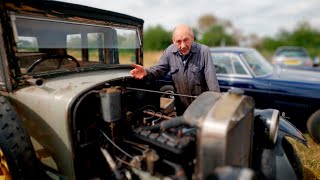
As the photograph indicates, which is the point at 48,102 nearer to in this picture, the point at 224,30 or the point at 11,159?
the point at 11,159

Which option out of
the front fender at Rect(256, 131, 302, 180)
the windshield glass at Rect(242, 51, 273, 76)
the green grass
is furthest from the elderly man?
the windshield glass at Rect(242, 51, 273, 76)

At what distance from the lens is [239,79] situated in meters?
5.14

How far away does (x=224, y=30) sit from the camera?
123ft

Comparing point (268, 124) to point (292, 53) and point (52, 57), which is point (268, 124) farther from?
point (292, 53)

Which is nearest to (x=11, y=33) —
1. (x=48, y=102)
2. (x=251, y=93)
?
(x=48, y=102)

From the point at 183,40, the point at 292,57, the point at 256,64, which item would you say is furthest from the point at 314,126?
the point at 292,57

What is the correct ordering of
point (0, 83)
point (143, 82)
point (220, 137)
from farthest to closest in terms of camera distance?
point (143, 82), point (0, 83), point (220, 137)

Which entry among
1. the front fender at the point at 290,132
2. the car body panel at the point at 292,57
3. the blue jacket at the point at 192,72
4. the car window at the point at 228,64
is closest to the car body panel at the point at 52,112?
the blue jacket at the point at 192,72

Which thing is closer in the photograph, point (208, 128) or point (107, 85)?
point (208, 128)

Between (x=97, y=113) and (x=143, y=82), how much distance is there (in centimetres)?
93

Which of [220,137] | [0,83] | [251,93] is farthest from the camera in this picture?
[251,93]

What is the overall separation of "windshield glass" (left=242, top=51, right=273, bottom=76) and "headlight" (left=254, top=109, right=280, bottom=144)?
111 inches

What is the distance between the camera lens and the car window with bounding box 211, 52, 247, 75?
525 centimetres

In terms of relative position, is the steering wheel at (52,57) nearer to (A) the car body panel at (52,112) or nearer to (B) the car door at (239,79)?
(A) the car body panel at (52,112)
